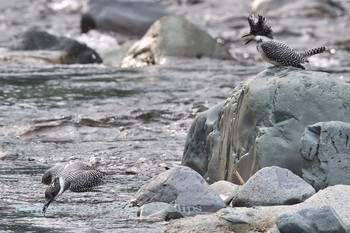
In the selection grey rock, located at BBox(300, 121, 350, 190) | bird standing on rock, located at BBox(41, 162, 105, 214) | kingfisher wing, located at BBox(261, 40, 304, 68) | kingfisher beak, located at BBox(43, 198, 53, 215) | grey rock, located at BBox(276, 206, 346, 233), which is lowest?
kingfisher beak, located at BBox(43, 198, 53, 215)

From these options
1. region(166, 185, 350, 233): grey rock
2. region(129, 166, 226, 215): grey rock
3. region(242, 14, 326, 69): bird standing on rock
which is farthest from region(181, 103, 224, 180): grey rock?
region(166, 185, 350, 233): grey rock

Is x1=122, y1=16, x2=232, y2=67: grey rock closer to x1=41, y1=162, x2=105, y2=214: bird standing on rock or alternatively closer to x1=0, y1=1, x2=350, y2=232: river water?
x1=0, y1=1, x2=350, y2=232: river water

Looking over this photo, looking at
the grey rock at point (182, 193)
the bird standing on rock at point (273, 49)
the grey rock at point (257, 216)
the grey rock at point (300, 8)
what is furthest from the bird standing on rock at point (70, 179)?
the grey rock at point (300, 8)

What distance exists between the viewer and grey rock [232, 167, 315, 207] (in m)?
6.97

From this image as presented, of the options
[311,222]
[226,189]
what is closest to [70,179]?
[226,189]

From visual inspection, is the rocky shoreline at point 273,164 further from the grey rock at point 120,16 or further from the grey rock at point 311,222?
the grey rock at point 120,16

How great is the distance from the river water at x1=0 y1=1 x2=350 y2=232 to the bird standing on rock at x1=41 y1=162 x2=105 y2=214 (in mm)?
70

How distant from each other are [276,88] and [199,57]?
26.2ft

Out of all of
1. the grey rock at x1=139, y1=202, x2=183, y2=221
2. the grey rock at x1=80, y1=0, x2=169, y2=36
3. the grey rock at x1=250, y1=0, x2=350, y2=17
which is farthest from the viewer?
the grey rock at x1=250, y1=0, x2=350, y2=17

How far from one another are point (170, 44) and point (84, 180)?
24.7 ft

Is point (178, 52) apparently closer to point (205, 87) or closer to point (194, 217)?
point (205, 87)

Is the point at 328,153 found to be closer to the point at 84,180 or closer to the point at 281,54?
the point at 281,54

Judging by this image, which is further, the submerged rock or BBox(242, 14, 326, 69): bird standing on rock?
the submerged rock

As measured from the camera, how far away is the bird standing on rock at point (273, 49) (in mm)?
8109
